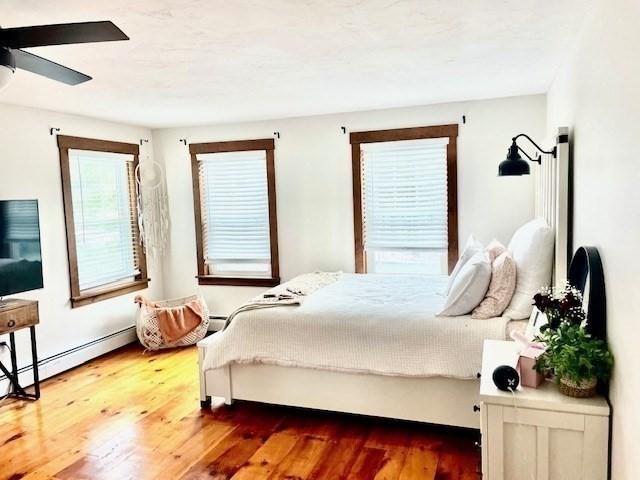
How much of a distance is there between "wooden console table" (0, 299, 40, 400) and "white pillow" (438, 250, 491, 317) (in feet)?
9.60

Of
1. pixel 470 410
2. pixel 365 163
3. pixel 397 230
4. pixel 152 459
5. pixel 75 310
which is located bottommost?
pixel 152 459

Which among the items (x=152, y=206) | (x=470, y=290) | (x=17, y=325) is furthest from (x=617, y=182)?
(x=152, y=206)

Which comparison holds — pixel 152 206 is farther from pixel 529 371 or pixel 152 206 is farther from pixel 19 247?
pixel 529 371

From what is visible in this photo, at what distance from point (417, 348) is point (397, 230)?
2006mm

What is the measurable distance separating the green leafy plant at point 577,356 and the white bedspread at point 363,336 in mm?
875

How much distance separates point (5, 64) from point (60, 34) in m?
0.27

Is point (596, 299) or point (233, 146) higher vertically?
point (233, 146)

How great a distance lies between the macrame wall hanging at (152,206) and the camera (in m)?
5.25

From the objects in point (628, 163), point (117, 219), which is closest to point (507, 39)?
point (628, 163)

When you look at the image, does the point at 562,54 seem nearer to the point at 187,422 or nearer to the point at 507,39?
the point at 507,39

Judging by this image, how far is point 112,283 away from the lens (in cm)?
493

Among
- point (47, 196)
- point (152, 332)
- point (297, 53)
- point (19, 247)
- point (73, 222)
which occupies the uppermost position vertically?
point (297, 53)

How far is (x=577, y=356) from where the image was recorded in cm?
178

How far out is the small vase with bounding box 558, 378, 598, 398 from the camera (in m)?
1.80
